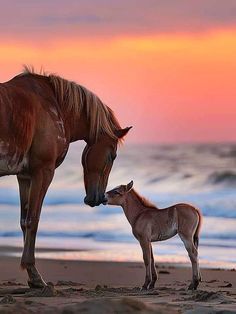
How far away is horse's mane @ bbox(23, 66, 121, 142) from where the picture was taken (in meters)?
9.63

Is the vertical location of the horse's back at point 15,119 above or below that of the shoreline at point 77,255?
above

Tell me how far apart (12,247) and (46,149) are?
6978 millimetres

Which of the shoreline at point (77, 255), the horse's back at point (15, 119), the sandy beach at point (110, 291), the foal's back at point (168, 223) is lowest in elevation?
the sandy beach at point (110, 291)

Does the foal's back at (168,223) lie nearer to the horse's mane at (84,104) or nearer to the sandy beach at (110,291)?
the sandy beach at (110,291)

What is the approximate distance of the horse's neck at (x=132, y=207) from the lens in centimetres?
1039

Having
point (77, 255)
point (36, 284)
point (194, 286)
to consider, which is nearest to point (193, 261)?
point (194, 286)

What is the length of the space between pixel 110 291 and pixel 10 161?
1.48 meters

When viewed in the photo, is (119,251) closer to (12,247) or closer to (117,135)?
(12,247)

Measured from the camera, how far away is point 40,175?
916cm

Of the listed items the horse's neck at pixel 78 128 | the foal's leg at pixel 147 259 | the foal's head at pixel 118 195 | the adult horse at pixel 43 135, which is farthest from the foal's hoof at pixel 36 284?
the foal's head at pixel 118 195

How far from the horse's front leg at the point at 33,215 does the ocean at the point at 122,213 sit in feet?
3.40

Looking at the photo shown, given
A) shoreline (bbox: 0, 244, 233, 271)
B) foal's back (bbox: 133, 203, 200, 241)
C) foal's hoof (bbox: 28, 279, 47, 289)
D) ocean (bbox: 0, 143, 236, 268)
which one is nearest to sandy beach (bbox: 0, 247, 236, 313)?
foal's hoof (bbox: 28, 279, 47, 289)

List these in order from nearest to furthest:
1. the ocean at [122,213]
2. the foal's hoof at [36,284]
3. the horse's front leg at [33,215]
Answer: the horse's front leg at [33,215] < the foal's hoof at [36,284] < the ocean at [122,213]

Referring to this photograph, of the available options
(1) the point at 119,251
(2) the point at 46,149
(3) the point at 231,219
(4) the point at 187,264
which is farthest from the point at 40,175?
(3) the point at 231,219
